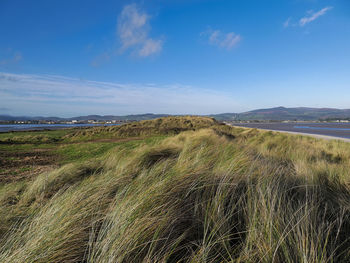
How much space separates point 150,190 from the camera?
1.92m

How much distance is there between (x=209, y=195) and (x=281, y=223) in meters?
0.79

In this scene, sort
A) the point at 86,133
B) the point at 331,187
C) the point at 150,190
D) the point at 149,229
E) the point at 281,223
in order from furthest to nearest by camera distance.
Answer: the point at 86,133
the point at 331,187
the point at 150,190
the point at 281,223
the point at 149,229

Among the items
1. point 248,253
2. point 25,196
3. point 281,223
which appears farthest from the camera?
point 25,196

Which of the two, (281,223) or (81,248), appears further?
(281,223)

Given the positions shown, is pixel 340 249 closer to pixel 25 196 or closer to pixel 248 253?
pixel 248 253

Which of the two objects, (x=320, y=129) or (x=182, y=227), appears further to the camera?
(x=320, y=129)

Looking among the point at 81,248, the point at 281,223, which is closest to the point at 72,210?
the point at 81,248

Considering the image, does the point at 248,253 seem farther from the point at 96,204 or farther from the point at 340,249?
the point at 96,204

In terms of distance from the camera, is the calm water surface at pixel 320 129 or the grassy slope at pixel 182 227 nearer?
the grassy slope at pixel 182 227

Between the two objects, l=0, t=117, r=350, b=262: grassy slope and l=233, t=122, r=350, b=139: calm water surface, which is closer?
l=0, t=117, r=350, b=262: grassy slope

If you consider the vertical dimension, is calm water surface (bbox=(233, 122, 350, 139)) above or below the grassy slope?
below

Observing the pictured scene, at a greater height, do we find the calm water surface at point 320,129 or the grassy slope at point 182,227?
the grassy slope at point 182,227

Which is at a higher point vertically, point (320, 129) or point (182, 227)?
point (182, 227)

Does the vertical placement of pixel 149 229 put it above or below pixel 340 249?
above
